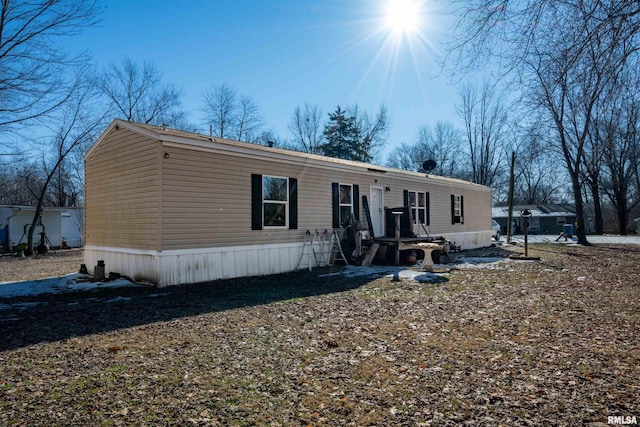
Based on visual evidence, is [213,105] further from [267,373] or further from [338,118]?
[267,373]

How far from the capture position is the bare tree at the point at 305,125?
36219mm

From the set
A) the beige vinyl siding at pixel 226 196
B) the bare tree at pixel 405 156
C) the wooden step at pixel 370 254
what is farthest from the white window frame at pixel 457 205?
the bare tree at pixel 405 156

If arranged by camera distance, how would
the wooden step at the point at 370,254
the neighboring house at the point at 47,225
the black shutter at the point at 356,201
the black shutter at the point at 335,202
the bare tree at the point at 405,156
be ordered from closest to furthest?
the wooden step at the point at 370,254, the black shutter at the point at 335,202, the black shutter at the point at 356,201, the neighboring house at the point at 47,225, the bare tree at the point at 405,156

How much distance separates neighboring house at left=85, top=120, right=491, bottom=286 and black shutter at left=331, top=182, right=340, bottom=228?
0.03 m

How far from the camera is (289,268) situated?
10750 millimetres

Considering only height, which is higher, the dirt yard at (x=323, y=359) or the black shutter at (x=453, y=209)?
the black shutter at (x=453, y=209)

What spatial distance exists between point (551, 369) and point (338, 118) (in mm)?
32624

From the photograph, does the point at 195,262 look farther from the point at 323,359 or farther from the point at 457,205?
the point at 457,205

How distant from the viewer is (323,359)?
13.0 feet

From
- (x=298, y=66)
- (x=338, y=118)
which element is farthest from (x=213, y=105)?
(x=298, y=66)

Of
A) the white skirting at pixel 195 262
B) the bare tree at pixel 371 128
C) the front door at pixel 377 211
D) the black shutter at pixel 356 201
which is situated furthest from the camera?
the bare tree at pixel 371 128

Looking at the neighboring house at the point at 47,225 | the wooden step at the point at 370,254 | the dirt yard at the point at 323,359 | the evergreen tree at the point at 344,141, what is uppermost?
the evergreen tree at the point at 344,141

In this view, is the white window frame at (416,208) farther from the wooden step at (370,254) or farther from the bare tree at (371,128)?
the bare tree at (371,128)

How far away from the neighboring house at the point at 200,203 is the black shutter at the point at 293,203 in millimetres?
28
